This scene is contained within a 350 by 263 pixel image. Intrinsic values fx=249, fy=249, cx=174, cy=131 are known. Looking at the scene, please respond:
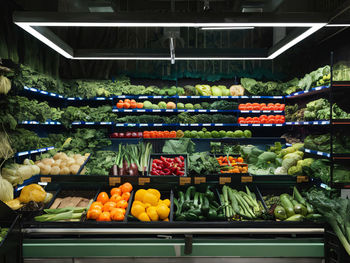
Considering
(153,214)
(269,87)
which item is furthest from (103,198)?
(269,87)

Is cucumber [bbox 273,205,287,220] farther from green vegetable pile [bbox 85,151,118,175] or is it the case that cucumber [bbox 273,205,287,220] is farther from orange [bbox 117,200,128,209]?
green vegetable pile [bbox 85,151,118,175]

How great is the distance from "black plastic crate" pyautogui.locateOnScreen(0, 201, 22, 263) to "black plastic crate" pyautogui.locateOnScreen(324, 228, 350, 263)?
99.0 inches

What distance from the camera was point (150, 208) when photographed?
2287 mm

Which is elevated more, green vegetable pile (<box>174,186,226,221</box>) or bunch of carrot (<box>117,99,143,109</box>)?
bunch of carrot (<box>117,99,143,109</box>)

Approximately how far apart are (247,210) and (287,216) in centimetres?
36

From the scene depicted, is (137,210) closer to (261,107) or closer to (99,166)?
(99,166)

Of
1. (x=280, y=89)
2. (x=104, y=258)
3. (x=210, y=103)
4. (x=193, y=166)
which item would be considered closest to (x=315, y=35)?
(x=280, y=89)

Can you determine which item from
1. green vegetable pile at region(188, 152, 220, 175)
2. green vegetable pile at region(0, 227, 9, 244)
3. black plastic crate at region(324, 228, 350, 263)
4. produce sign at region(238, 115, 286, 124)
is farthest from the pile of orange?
produce sign at region(238, 115, 286, 124)

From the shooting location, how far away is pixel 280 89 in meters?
7.12

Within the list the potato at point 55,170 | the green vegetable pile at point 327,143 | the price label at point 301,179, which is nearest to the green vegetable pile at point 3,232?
the potato at point 55,170

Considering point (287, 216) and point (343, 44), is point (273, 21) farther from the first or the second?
point (343, 44)

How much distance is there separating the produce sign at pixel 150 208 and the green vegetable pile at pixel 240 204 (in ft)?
1.99

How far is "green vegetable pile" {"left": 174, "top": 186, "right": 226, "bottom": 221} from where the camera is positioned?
2.20m

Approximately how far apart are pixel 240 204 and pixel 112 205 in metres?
1.29
